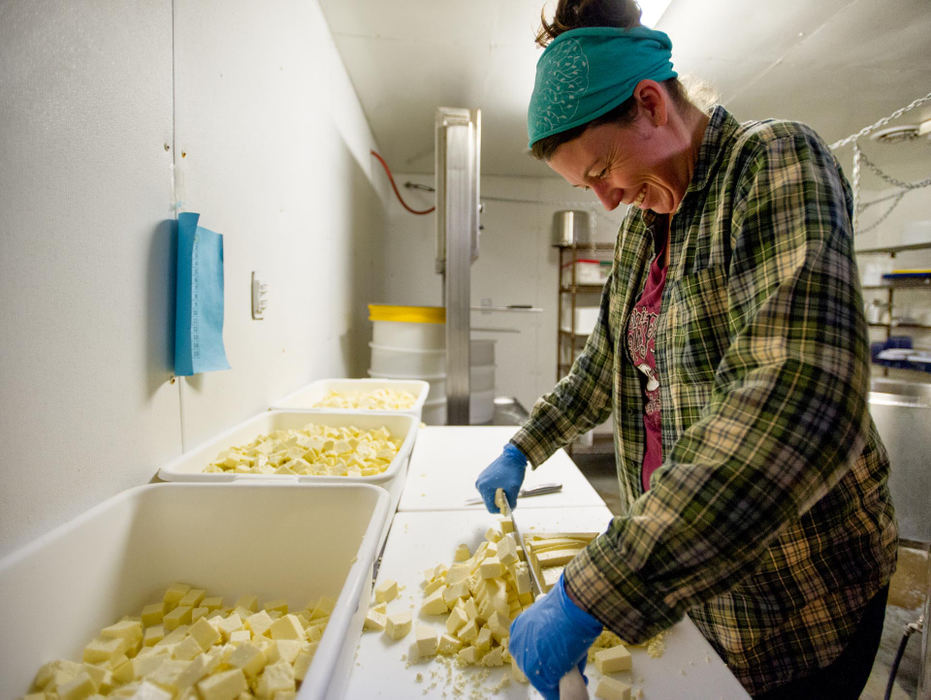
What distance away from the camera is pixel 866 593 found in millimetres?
738

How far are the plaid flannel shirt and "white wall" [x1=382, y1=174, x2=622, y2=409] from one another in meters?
3.87

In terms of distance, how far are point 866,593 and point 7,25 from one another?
147cm

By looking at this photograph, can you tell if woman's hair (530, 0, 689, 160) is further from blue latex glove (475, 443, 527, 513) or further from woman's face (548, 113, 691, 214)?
blue latex glove (475, 443, 527, 513)

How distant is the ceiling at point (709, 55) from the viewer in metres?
2.05

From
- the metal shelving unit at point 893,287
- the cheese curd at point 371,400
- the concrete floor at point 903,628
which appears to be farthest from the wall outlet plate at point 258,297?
the metal shelving unit at point 893,287

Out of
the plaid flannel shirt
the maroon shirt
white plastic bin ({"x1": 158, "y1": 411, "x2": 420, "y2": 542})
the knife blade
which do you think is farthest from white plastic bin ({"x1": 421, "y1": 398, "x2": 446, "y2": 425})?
the plaid flannel shirt

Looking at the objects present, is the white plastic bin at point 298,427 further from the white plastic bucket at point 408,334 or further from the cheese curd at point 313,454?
the white plastic bucket at point 408,334

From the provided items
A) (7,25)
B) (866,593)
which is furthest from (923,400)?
(7,25)

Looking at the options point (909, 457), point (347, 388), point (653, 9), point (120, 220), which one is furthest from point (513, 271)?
point (120, 220)

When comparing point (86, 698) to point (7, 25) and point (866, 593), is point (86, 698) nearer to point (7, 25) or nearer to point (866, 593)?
point (7, 25)

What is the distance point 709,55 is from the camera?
2.41 metres

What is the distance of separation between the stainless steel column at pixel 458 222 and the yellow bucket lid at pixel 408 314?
0.20 feet

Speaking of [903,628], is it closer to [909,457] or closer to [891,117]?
[909,457]

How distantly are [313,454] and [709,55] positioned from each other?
2.83 meters
